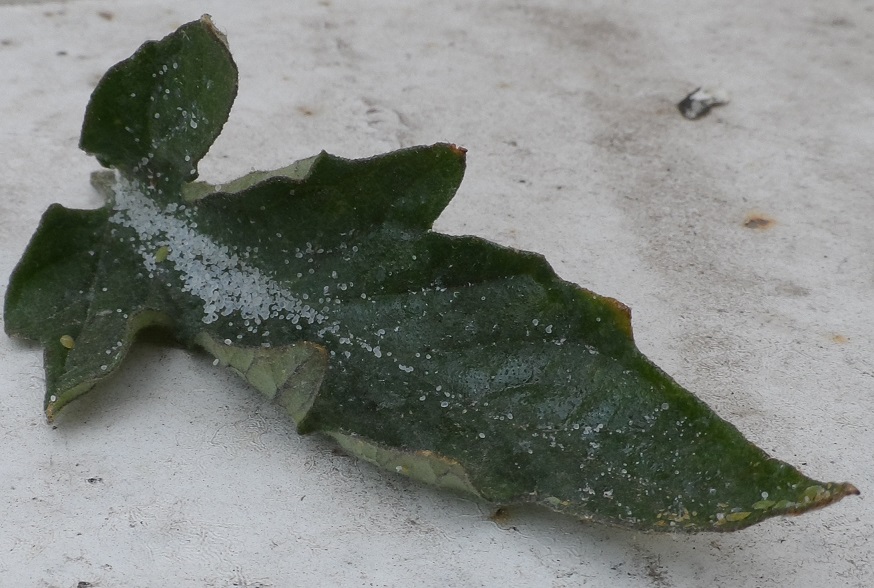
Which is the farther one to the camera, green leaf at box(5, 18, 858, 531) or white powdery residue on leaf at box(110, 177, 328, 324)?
white powdery residue on leaf at box(110, 177, 328, 324)

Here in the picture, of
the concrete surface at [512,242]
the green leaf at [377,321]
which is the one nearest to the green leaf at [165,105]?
the green leaf at [377,321]

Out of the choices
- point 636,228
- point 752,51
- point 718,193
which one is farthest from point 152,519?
point 752,51

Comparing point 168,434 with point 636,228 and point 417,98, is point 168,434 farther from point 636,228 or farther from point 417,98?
point 417,98

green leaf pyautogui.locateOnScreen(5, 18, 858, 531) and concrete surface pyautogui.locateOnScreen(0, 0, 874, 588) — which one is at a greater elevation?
green leaf pyautogui.locateOnScreen(5, 18, 858, 531)

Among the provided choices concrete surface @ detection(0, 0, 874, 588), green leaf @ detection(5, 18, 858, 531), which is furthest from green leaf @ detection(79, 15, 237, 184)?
concrete surface @ detection(0, 0, 874, 588)

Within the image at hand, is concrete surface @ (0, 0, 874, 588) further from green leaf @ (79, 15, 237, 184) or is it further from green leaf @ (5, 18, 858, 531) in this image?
green leaf @ (79, 15, 237, 184)

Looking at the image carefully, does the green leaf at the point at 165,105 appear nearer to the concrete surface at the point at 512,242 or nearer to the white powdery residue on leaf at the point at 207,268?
the white powdery residue on leaf at the point at 207,268

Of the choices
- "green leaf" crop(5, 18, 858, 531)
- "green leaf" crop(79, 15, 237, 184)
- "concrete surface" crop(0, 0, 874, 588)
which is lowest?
"concrete surface" crop(0, 0, 874, 588)

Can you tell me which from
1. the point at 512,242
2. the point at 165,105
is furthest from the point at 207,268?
the point at 512,242
